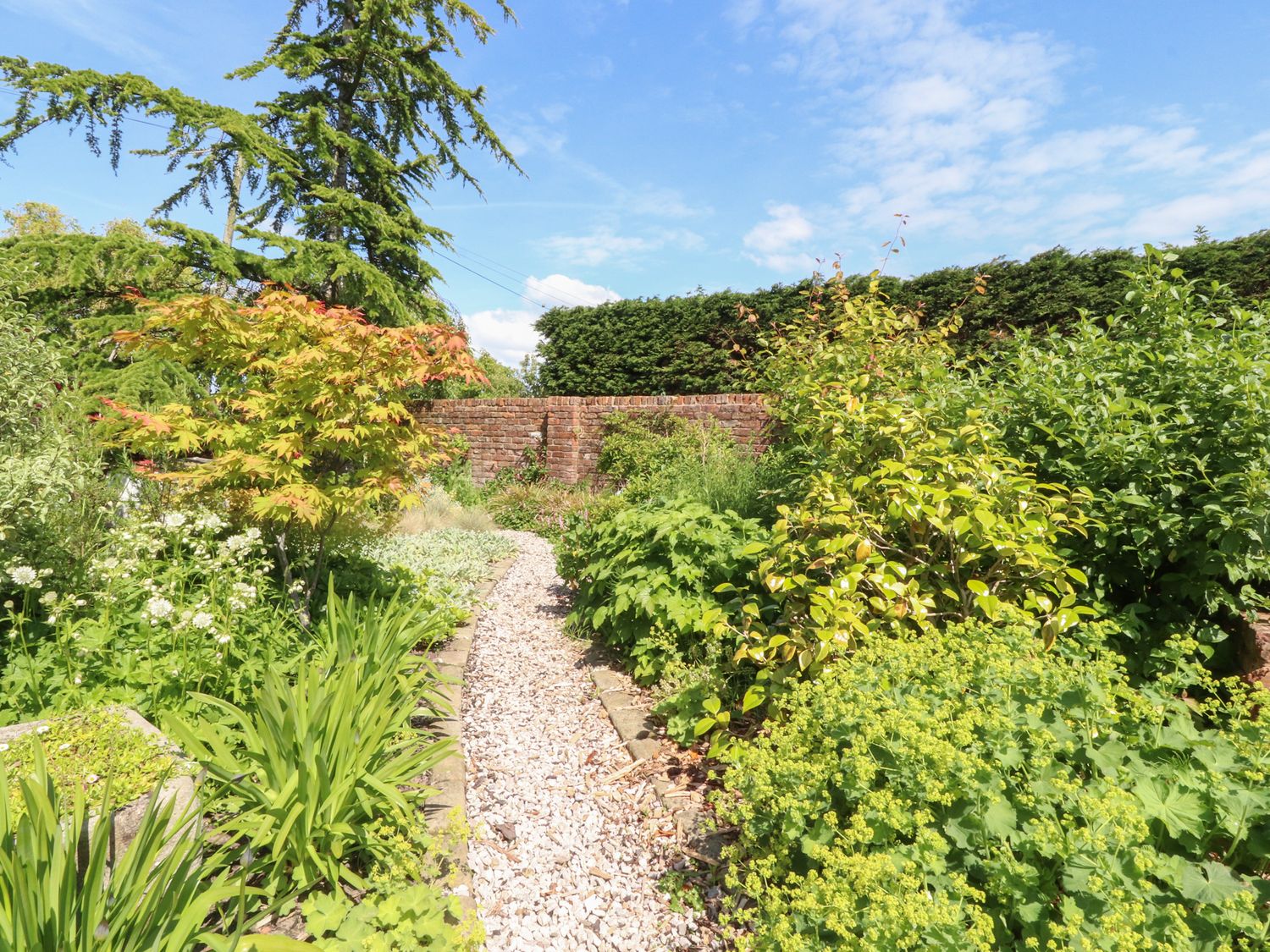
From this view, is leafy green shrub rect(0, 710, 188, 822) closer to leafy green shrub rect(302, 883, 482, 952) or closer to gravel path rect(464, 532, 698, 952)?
leafy green shrub rect(302, 883, 482, 952)

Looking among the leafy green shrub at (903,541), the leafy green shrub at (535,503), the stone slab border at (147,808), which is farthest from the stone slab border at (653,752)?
the leafy green shrub at (535,503)

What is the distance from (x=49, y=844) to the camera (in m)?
1.50

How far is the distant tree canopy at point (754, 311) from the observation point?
8438 millimetres

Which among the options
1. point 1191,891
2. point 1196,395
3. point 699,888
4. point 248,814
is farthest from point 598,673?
point 1196,395

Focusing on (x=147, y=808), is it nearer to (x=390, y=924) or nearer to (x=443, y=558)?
(x=390, y=924)

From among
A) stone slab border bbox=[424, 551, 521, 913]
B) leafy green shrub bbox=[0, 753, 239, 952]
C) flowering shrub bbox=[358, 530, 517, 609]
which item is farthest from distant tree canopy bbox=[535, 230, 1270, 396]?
leafy green shrub bbox=[0, 753, 239, 952]

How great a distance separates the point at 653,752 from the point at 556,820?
0.62 metres

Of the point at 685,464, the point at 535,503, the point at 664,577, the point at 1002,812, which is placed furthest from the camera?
the point at 535,503

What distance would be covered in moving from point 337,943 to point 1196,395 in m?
3.87

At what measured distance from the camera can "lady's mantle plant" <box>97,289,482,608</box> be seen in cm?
341

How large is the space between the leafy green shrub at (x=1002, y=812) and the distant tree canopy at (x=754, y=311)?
15.6 feet

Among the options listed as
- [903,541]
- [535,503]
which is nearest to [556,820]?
[903,541]

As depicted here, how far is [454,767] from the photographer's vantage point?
2895mm

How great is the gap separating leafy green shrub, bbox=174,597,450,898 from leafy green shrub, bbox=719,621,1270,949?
1.28 metres
